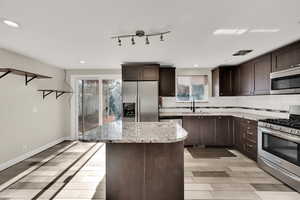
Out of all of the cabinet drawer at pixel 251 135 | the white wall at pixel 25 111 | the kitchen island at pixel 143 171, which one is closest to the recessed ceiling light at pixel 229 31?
the kitchen island at pixel 143 171

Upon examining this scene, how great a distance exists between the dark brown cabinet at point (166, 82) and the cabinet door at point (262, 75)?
2.17 meters

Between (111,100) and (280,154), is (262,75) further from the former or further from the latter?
(111,100)

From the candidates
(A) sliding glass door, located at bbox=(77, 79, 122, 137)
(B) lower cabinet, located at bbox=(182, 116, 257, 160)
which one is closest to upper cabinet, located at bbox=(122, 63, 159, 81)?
(A) sliding glass door, located at bbox=(77, 79, 122, 137)

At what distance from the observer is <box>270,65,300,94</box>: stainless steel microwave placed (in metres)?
3.12

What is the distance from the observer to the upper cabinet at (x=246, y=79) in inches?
185

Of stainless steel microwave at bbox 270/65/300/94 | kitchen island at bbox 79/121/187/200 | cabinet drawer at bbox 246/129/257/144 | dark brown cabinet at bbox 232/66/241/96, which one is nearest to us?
kitchen island at bbox 79/121/187/200

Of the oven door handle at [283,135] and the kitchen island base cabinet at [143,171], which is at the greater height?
the oven door handle at [283,135]

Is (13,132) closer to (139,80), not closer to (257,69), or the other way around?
(139,80)

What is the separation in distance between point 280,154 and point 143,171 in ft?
7.82

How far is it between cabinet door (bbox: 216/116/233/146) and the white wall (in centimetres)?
460

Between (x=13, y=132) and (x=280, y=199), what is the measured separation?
4.72m

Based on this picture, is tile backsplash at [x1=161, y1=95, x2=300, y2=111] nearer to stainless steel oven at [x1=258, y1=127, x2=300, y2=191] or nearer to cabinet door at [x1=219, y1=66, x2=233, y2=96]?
cabinet door at [x1=219, y1=66, x2=233, y2=96]

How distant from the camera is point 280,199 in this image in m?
2.62

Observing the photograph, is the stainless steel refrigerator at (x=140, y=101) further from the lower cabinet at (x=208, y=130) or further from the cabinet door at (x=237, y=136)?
the cabinet door at (x=237, y=136)
